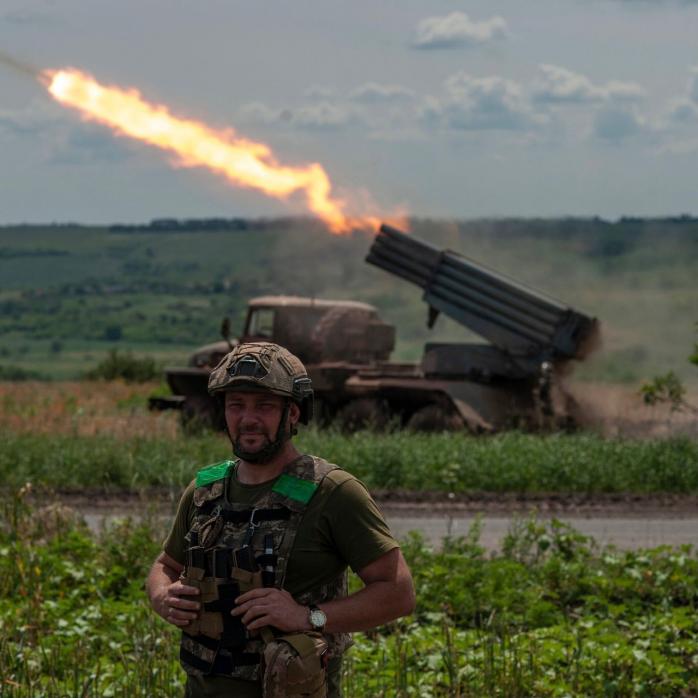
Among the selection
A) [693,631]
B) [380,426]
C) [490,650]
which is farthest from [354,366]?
[490,650]

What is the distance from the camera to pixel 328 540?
17.5 feet

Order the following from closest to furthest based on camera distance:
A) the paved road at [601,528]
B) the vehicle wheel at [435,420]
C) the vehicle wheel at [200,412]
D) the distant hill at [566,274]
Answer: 1. the paved road at [601,528]
2. the vehicle wheel at [435,420]
3. the vehicle wheel at [200,412]
4. the distant hill at [566,274]

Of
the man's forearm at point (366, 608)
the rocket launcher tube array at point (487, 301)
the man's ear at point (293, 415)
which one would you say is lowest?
the man's forearm at point (366, 608)

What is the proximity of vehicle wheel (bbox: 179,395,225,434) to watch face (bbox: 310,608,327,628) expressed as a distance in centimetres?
2047

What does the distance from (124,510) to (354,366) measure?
9173 mm

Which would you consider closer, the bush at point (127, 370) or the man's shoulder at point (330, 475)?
the man's shoulder at point (330, 475)

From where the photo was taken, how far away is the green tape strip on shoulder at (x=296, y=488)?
5.28 metres

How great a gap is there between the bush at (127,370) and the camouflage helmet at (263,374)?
44371mm

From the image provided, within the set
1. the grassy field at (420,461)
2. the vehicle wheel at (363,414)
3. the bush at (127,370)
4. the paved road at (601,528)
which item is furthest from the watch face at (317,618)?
the bush at (127,370)

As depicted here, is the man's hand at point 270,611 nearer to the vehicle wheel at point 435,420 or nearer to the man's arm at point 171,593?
the man's arm at point 171,593

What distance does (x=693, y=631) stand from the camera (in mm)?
10469

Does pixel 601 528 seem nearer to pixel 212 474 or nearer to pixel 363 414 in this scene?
pixel 363 414

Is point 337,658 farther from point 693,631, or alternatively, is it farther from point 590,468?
point 590,468

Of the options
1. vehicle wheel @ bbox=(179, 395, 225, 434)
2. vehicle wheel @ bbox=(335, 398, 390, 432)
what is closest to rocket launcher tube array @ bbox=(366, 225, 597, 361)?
vehicle wheel @ bbox=(335, 398, 390, 432)
